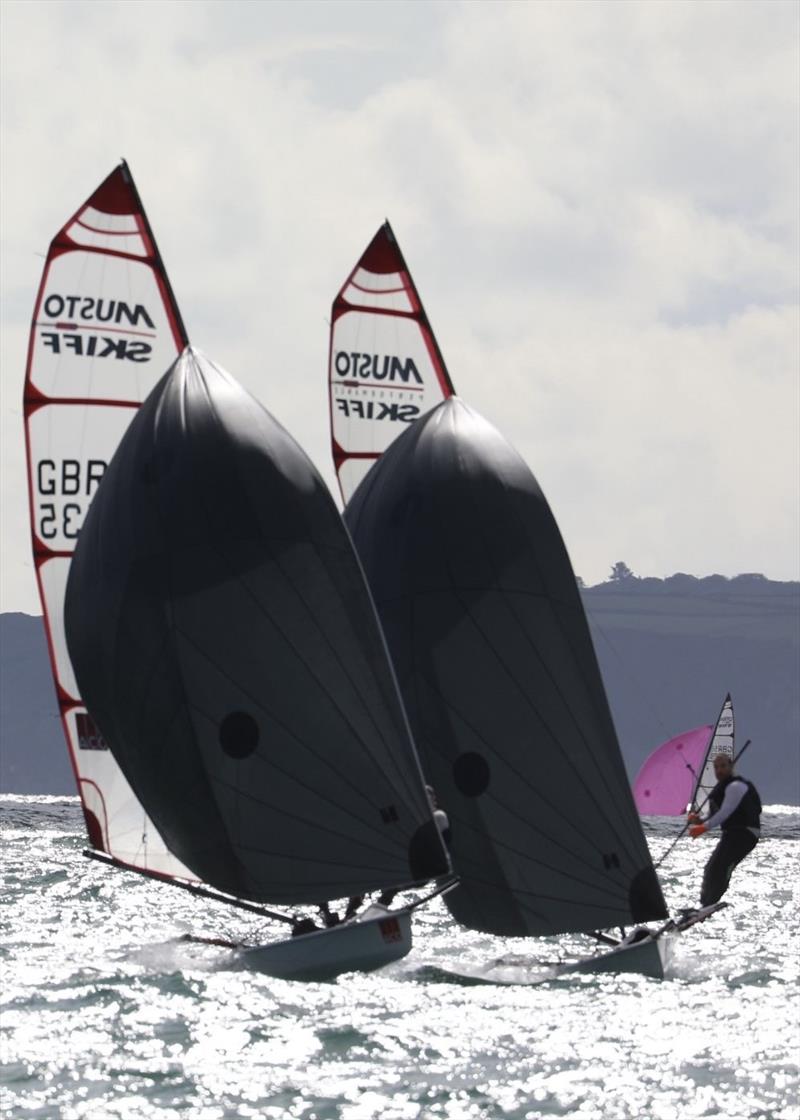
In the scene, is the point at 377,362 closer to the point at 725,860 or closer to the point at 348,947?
the point at 725,860

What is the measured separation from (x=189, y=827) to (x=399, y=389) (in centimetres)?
950

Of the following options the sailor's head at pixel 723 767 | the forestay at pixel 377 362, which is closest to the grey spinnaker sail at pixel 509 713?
the sailor's head at pixel 723 767

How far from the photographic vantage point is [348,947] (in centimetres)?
1552

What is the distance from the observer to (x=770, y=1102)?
11.6 m

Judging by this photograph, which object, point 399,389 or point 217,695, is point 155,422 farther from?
point 399,389

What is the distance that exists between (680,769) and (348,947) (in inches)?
948

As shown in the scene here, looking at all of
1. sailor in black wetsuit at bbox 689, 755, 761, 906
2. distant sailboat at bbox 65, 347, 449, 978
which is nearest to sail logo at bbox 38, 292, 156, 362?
distant sailboat at bbox 65, 347, 449, 978

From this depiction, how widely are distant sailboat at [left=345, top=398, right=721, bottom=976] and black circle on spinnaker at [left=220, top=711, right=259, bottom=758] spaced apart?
1.69 meters

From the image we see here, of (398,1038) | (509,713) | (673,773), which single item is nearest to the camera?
(398,1038)

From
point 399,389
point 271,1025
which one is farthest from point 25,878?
point 271,1025

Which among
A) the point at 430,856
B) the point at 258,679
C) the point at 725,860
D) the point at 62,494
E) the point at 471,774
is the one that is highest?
the point at 62,494

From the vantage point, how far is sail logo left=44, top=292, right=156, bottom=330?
65.2 feet

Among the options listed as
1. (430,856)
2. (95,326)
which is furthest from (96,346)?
(430,856)

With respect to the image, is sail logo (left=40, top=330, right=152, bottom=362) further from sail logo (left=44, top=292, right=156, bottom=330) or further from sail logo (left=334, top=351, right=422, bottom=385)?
sail logo (left=334, top=351, right=422, bottom=385)
